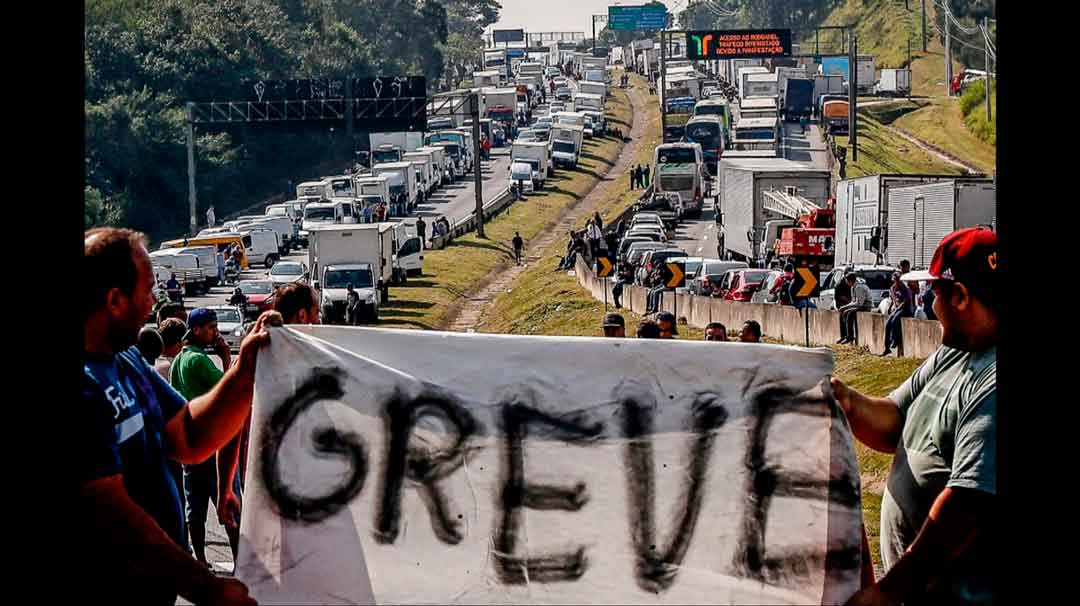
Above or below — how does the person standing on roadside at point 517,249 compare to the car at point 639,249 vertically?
below

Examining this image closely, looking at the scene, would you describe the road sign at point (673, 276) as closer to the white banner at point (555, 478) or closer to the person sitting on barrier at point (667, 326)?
the person sitting on barrier at point (667, 326)

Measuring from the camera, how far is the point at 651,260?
50.9 m

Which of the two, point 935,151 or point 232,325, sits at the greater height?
point 935,151

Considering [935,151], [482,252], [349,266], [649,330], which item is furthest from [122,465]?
[935,151]

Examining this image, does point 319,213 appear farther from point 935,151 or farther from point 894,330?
point 894,330

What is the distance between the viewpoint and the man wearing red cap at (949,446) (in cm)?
509

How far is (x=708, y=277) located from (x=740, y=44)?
76927 mm

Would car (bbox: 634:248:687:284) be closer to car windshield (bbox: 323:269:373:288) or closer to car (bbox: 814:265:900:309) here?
car windshield (bbox: 323:269:373:288)

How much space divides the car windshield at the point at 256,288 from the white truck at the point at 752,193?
46.5 feet

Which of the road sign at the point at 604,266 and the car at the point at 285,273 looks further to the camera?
the car at the point at 285,273

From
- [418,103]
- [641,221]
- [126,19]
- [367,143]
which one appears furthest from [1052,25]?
[367,143]

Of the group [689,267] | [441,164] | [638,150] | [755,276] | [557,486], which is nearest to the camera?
[557,486]

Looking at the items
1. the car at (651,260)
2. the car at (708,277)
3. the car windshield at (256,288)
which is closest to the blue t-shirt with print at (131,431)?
the car at (708,277)

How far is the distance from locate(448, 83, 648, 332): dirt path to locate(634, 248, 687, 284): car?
4538mm
